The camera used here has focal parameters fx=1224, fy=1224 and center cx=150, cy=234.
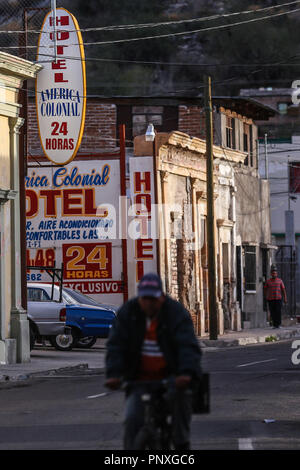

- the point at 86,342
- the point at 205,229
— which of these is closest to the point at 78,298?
the point at 86,342

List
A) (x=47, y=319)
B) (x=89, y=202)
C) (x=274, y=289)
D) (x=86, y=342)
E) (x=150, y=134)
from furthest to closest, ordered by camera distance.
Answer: (x=274, y=289)
(x=89, y=202)
(x=150, y=134)
(x=86, y=342)
(x=47, y=319)

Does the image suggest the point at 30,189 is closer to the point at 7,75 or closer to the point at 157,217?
the point at 157,217

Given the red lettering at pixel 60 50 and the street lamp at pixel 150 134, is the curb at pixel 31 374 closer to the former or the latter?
the red lettering at pixel 60 50

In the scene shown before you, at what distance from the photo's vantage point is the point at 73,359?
27156mm

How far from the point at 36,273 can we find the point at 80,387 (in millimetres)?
17080

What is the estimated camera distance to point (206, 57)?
141m

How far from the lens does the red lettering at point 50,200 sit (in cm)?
3659

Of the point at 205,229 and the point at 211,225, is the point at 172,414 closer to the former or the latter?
the point at 211,225

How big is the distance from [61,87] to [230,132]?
17.8m

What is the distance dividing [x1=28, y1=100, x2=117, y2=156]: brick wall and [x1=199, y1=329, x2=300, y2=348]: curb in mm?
8892

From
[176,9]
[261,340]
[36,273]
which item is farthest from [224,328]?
[176,9]

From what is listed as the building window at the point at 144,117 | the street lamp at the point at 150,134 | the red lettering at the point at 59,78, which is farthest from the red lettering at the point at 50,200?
the red lettering at the point at 59,78

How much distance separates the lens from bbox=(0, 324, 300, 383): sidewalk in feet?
75.8

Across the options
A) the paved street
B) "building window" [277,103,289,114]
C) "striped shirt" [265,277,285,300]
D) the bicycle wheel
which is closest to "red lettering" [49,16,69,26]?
the paved street
